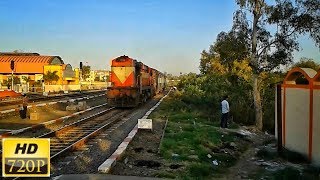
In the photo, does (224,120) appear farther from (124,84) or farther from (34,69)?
(34,69)

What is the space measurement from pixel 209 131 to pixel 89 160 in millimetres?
8673

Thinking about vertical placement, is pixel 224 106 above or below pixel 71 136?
above

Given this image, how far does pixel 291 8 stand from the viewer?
22562mm

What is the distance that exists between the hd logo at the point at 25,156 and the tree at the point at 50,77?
204 feet

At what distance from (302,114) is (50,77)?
184 feet

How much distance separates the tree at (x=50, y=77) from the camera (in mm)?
64875

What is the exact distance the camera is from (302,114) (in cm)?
1472

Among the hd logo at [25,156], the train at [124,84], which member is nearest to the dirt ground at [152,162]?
the hd logo at [25,156]

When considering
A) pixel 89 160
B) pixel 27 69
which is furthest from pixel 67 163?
pixel 27 69

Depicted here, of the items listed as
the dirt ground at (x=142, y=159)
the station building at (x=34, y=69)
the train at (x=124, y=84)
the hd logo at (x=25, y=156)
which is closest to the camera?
the hd logo at (x=25, y=156)

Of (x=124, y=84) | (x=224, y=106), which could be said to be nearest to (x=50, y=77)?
(x=124, y=84)

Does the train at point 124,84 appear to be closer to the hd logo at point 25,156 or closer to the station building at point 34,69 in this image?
the hd logo at point 25,156

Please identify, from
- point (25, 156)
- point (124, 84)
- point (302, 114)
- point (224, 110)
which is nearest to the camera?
point (25, 156)

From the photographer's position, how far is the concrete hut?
13.4 metres
